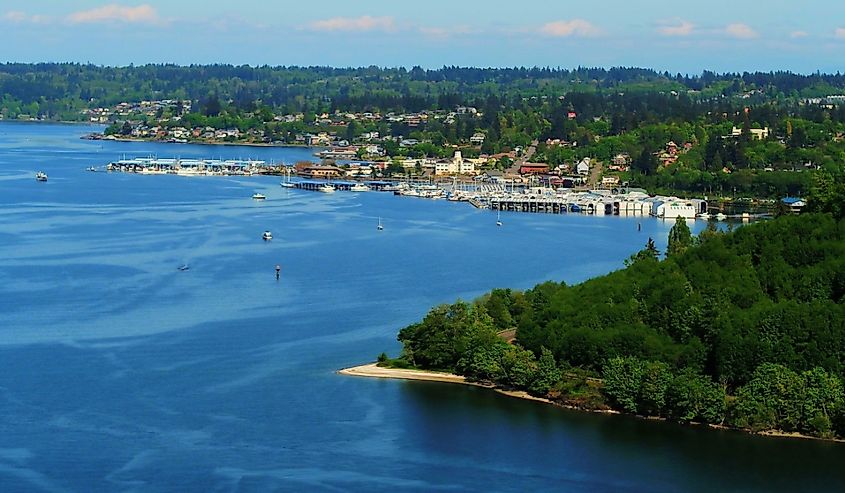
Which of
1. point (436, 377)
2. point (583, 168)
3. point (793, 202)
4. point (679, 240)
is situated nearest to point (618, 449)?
point (436, 377)

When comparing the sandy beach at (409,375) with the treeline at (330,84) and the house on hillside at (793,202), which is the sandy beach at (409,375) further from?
the treeline at (330,84)

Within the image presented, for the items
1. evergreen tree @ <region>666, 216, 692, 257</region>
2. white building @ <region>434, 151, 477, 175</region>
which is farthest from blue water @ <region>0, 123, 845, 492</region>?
white building @ <region>434, 151, 477, 175</region>

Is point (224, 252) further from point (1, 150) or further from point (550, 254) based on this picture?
point (1, 150)

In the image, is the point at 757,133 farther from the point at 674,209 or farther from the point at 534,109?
the point at 534,109

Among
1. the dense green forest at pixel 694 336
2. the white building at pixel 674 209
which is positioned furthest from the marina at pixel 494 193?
the dense green forest at pixel 694 336

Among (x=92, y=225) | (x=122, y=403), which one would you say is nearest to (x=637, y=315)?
(x=122, y=403)
